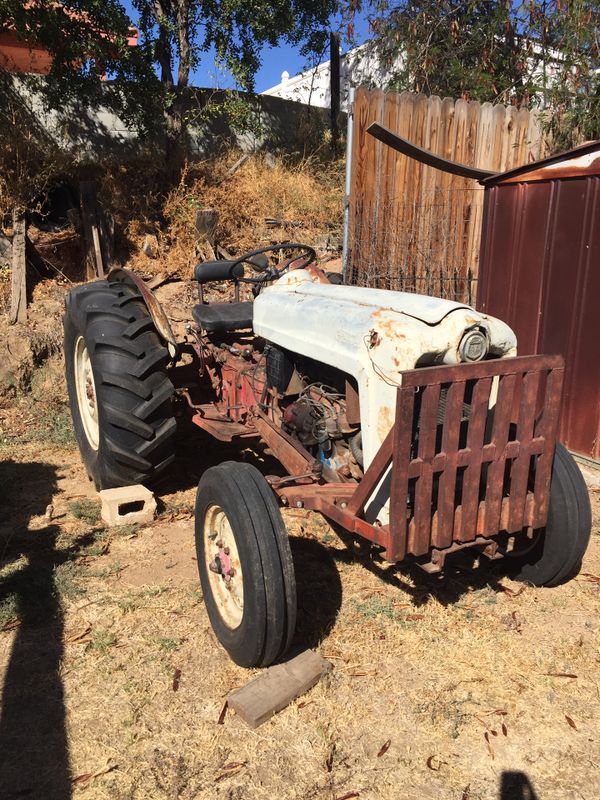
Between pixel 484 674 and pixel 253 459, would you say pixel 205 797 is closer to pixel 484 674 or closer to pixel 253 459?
pixel 484 674

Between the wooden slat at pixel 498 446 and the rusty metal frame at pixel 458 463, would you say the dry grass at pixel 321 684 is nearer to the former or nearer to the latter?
the rusty metal frame at pixel 458 463

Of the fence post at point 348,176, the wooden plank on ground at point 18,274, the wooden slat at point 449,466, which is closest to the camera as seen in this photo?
the wooden slat at point 449,466

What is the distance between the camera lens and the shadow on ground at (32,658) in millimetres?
2125

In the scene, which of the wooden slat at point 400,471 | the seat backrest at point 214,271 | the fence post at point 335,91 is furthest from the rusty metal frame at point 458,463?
the fence post at point 335,91

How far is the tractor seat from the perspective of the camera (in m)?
4.32

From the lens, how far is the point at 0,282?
711 centimetres

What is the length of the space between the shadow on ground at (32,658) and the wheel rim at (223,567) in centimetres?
69

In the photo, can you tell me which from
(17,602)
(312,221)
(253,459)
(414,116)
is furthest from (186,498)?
(312,221)

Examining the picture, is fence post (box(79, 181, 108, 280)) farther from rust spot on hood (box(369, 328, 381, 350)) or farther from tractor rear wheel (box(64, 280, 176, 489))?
rust spot on hood (box(369, 328, 381, 350))

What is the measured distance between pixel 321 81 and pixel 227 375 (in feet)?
47.4

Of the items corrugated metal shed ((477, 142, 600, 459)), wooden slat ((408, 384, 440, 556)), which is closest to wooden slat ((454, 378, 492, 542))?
wooden slat ((408, 384, 440, 556))

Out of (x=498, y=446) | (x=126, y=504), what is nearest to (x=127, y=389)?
(x=126, y=504)

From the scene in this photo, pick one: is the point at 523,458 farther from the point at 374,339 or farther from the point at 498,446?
the point at 374,339

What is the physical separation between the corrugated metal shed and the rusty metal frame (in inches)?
93.0
